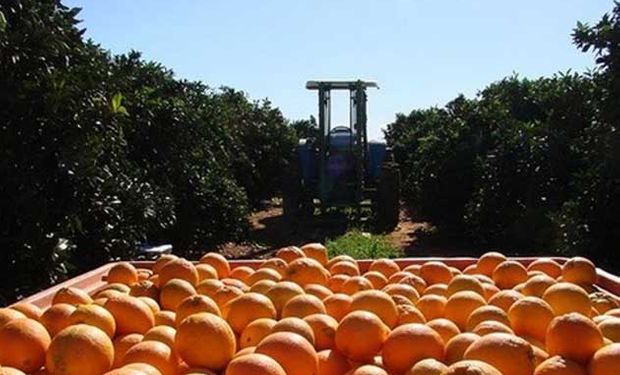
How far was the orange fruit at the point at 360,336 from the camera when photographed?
2064mm

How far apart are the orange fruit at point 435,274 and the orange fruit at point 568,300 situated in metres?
0.71

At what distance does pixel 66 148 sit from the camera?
18.3 feet

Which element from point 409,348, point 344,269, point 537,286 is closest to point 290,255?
point 344,269

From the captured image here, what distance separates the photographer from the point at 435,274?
10.2ft

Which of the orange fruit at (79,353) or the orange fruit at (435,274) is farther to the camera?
the orange fruit at (435,274)

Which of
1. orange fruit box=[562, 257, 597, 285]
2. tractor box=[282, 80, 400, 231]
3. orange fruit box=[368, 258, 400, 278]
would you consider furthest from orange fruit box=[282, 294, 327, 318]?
tractor box=[282, 80, 400, 231]

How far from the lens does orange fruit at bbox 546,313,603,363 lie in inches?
75.6

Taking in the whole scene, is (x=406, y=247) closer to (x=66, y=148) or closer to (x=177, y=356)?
(x=66, y=148)

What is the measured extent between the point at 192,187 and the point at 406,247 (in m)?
4.34

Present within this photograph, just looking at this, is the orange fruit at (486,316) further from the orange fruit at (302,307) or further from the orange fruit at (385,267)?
the orange fruit at (385,267)

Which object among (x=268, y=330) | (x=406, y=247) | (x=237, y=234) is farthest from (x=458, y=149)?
(x=268, y=330)

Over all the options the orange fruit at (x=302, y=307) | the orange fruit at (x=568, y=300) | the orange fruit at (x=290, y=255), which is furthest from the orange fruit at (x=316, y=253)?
the orange fruit at (x=568, y=300)

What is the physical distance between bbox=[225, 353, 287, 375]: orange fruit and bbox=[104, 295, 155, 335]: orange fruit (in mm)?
624

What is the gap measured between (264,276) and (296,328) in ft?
2.84
